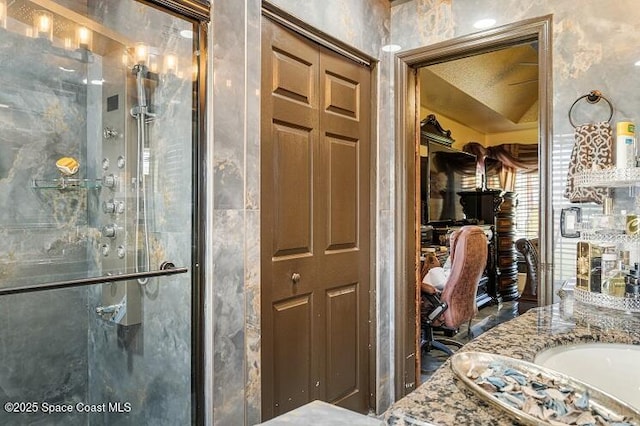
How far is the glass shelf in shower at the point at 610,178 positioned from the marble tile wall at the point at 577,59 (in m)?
0.26

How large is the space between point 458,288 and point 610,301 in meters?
2.12

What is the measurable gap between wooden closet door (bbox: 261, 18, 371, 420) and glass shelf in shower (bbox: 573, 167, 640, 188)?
1132mm

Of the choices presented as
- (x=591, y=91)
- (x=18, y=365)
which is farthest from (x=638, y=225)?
(x=18, y=365)

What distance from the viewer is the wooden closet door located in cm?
193

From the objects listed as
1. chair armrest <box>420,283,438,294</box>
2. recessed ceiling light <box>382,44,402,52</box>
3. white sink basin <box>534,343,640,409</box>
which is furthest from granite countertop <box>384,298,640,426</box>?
chair armrest <box>420,283,438,294</box>

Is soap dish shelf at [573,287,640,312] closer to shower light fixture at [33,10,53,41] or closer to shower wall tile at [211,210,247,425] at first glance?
shower wall tile at [211,210,247,425]

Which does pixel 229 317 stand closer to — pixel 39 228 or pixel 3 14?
pixel 39 228

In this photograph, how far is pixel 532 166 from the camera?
261 inches

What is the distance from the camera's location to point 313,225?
2.18m

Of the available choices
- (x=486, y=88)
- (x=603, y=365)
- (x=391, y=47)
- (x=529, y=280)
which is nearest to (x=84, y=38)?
(x=391, y=47)

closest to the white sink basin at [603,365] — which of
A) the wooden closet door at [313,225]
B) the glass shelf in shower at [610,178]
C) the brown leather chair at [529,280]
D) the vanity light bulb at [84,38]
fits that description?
the glass shelf in shower at [610,178]

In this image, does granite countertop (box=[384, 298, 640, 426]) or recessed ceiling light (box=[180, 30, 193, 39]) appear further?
recessed ceiling light (box=[180, 30, 193, 39])

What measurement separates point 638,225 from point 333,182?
1.34 metres

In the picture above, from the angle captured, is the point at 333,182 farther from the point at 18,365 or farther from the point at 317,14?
the point at 18,365
